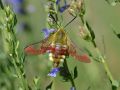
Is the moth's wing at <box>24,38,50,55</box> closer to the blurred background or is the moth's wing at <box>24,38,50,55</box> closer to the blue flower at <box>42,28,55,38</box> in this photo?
the blue flower at <box>42,28,55,38</box>

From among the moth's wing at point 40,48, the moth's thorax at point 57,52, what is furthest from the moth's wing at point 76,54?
the moth's wing at point 40,48

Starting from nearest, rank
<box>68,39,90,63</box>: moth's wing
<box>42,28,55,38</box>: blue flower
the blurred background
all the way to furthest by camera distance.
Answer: <box>68,39,90,63</box>: moth's wing
<box>42,28,55,38</box>: blue flower
the blurred background

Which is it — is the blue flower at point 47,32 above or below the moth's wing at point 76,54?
above

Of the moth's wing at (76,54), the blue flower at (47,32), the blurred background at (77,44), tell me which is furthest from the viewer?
the blurred background at (77,44)

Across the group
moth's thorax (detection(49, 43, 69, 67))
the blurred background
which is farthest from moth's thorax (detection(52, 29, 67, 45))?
the blurred background

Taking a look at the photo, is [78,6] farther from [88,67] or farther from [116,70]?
[116,70]

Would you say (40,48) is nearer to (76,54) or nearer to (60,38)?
(60,38)

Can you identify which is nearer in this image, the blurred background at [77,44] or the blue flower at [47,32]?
the blue flower at [47,32]

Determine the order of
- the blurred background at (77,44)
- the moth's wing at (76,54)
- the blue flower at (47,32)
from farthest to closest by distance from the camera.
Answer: the blurred background at (77,44) → the blue flower at (47,32) → the moth's wing at (76,54)

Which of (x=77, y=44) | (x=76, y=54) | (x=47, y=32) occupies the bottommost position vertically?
(x=77, y=44)

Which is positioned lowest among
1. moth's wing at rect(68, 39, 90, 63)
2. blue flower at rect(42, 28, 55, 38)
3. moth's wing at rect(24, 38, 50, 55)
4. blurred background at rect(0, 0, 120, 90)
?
blurred background at rect(0, 0, 120, 90)

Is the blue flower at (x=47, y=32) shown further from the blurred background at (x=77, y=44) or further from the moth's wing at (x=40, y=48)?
the blurred background at (x=77, y=44)

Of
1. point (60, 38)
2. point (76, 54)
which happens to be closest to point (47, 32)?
point (60, 38)
